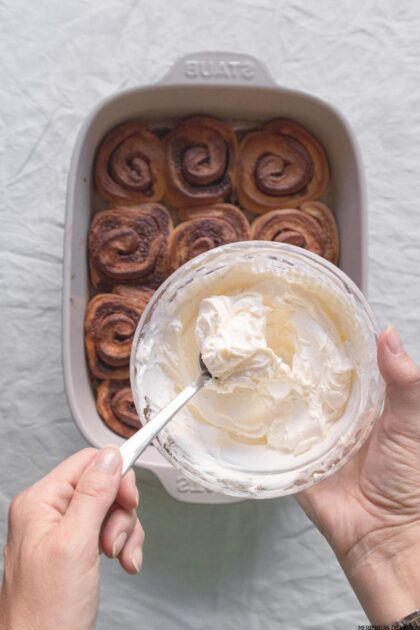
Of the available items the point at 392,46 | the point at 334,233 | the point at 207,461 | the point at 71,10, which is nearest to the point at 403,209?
the point at 334,233

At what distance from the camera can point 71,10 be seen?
5.56 ft

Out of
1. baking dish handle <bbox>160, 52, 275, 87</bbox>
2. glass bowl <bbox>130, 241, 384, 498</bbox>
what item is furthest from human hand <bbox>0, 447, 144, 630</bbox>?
baking dish handle <bbox>160, 52, 275, 87</bbox>

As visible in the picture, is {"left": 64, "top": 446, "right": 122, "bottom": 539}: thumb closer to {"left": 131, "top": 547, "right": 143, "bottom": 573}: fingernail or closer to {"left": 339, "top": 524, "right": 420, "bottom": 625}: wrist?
{"left": 131, "top": 547, "right": 143, "bottom": 573}: fingernail

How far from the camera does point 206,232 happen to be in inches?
62.9

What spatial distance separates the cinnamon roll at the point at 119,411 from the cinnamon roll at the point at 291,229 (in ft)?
1.52

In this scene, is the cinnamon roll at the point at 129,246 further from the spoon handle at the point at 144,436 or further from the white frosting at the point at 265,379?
the spoon handle at the point at 144,436

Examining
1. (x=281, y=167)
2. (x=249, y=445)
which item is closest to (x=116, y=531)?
(x=249, y=445)

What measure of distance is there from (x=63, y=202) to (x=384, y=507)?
973 mm

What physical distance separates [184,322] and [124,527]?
0.41 meters

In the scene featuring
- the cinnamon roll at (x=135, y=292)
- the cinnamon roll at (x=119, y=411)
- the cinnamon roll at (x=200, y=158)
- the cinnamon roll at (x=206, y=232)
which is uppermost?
the cinnamon roll at (x=200, y=158)

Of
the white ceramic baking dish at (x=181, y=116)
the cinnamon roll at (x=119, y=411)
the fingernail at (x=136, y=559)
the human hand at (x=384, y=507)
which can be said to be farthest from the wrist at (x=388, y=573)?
the cinnamon roll at (x=119, y=411)

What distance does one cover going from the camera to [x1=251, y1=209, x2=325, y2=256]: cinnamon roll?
1.60 meters

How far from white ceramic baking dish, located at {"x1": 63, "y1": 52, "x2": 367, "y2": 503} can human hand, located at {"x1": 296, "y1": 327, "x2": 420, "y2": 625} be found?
0.24m

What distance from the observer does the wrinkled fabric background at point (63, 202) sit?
5.48 ft
